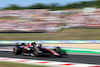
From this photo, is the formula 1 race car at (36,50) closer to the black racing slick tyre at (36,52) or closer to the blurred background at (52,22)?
the black racing slick tyre at (36,52)

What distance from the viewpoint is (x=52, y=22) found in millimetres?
32969

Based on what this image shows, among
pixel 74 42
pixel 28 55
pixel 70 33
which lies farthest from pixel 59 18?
pixel 28 55

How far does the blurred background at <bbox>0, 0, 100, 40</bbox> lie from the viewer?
93.2 feet

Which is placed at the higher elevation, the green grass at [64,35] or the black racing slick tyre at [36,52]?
the black racing slick tyre at [36,52]

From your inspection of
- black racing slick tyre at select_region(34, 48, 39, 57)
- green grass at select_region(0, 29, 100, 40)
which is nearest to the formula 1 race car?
black racing slick tyre at select_region(34, 48, 39, 57)

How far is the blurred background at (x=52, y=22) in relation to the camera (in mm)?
28422

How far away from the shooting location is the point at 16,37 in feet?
93.8

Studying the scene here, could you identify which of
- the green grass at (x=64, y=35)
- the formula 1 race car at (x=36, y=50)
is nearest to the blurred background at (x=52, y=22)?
the green grass at (x=64, y=35)

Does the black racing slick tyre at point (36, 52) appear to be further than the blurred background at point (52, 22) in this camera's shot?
No

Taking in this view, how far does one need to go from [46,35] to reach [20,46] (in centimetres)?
1776

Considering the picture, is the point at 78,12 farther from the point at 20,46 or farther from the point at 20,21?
the point at 20,46

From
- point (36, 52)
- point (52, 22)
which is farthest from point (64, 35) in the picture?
point (36, 52)

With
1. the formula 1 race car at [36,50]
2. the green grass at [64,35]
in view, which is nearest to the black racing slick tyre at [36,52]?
the formula 1 race car at [36,50]

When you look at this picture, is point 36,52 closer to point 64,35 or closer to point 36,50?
point 36,50
